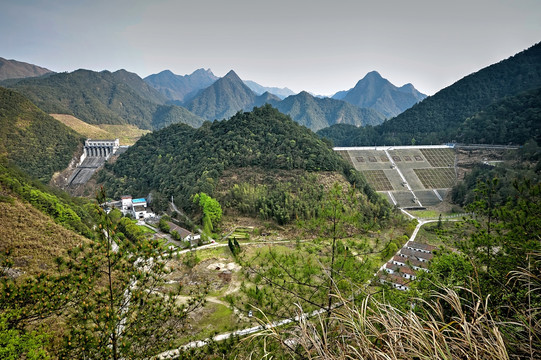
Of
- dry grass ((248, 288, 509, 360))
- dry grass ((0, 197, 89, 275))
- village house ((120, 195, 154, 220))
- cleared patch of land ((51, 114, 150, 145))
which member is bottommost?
village house ((120, 195, 154, 220))

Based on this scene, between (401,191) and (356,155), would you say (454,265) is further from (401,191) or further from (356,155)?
(356,155)

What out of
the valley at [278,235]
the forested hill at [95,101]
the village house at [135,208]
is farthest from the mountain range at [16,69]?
the village house at [135,208]

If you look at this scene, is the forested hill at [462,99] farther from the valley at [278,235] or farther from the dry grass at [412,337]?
the dry grass at [412,337]

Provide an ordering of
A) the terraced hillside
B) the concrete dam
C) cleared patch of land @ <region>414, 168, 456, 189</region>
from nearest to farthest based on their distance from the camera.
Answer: the terraced hillside → cleared patch of land @ <region>414, 168, 456, 189</region> → the concrete dam

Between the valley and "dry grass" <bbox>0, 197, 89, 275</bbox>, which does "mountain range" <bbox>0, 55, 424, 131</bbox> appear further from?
"dry grass" <bbox>0, 197, 89, 275</bbox>

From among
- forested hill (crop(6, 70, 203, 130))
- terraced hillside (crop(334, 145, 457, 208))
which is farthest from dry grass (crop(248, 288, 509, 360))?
forested hill (crop(6, 70, 203, 130))

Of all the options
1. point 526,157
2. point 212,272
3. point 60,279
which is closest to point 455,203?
point 526,157

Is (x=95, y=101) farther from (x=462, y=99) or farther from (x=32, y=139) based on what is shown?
(x=462, y=99)

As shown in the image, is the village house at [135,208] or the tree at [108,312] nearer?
the tree at [108,312]
